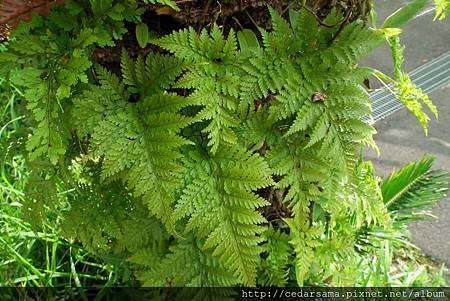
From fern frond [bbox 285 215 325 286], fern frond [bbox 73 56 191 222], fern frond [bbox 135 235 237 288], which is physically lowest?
fern frond [bbox 135 235 237 288]

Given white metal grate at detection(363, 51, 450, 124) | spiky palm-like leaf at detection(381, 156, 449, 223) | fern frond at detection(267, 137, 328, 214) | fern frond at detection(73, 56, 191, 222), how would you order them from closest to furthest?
fern frond at detection(73, 56, 191, 222)
fern frond at detection(267, 137, 328, 214)
spiky palm-like leaf at detection(381, 156, 449, 223)
white metal grate at detection(363, 51, 450, 124)

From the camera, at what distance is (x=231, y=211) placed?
1.11m

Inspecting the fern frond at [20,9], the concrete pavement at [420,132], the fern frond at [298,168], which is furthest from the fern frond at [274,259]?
the concrete pavement at [420,132]

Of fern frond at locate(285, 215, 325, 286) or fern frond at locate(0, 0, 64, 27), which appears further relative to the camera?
fern frond at locate(285, 215, 325, 286)

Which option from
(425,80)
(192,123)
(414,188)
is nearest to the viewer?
(192,123)

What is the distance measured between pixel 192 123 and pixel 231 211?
0.21 metres

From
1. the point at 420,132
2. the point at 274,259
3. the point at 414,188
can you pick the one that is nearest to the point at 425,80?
the point at 420,132

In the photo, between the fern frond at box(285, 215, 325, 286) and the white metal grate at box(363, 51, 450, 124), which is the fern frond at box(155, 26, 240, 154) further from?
the white metal grate at box(363, 51, 450, 124)

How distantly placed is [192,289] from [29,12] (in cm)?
77

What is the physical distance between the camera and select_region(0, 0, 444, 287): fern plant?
1013mm

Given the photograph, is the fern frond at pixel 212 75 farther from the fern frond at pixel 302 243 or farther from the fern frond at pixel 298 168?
the fern frond at pixel 302 243

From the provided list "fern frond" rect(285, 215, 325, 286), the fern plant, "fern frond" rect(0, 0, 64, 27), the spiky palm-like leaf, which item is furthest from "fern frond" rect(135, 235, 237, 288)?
the spiky palm-like leaf

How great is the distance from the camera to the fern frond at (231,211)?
3.61 ft

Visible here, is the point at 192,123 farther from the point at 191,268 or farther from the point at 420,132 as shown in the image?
the point at 420,132
